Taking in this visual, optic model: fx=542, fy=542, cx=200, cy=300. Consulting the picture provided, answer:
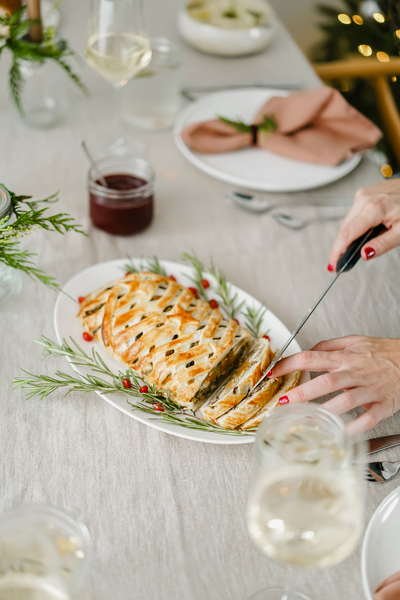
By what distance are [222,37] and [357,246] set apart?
163 centimetres

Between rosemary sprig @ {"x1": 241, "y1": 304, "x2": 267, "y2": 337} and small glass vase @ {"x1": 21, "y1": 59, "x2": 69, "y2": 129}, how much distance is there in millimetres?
1296

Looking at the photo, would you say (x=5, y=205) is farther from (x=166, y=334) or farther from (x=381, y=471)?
(x=381, y=471)

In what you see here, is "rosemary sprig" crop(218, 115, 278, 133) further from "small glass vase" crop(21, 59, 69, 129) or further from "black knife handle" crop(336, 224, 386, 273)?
"black knife handle" crop(336, 224, 386, 273)

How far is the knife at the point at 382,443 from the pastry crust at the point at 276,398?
223 mm

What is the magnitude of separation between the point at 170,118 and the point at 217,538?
1812 millimetres

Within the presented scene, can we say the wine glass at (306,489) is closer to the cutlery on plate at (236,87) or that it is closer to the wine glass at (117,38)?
the wine glass at (117,38)

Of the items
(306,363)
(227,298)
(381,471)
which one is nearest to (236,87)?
(227,298)

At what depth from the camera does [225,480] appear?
1224 mm

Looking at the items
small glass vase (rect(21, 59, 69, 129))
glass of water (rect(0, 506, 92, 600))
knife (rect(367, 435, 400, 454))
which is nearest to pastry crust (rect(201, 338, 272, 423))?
knife (rect(367, 435, 400, 454))

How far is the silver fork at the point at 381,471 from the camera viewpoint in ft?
4.03

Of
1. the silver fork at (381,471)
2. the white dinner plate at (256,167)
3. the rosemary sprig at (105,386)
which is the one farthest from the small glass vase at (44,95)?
the silver fork at (381,471)

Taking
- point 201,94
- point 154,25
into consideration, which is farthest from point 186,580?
point 154,25

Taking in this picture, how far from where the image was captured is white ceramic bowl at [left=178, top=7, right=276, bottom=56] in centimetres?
271

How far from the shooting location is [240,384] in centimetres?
129
